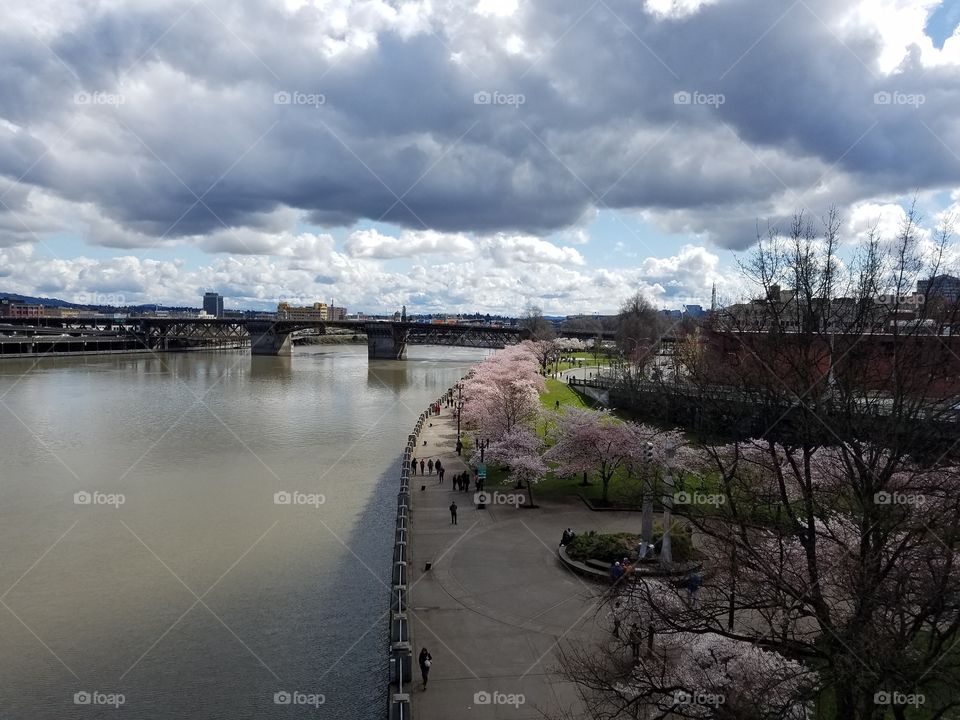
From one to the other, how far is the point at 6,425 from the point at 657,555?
45126mm

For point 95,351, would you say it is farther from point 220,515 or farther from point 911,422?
point 911,422

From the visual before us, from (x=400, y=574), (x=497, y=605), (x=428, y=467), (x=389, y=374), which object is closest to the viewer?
(x=497, y=605)

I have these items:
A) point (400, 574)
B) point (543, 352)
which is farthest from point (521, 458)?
point (543, 352)

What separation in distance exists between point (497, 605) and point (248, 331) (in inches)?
5057

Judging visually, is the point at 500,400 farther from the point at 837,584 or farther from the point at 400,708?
the point at 837,584

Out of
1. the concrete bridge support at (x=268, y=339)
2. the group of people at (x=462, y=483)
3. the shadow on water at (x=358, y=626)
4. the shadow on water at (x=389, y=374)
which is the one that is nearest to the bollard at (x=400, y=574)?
the shadow on water at (x=358, y=626)

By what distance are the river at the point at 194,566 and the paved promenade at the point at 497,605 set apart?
4.64ft

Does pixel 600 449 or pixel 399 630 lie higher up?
pixel 600 449

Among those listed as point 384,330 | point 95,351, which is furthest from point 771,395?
point 95,351

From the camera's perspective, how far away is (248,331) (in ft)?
442

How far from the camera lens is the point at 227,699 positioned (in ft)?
45.1

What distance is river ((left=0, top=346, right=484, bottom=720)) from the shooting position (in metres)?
14.1

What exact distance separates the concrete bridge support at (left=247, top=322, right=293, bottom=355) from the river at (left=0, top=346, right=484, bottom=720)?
83228mm

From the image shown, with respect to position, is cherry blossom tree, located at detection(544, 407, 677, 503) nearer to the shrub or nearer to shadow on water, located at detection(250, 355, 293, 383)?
the shrub
